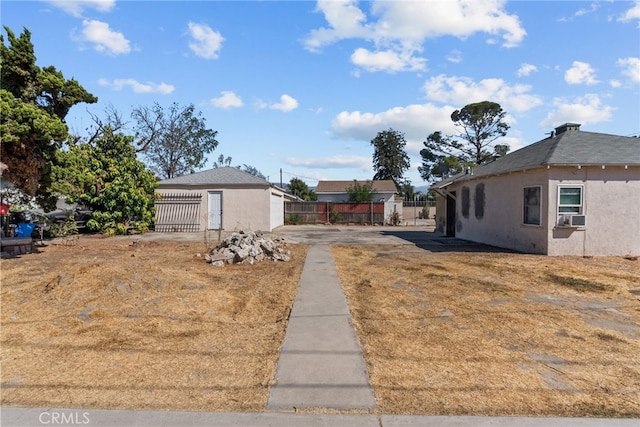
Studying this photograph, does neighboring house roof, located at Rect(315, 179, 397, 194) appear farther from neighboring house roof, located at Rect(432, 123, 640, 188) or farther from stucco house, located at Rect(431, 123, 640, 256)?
stucco house, located at Rect(431, 123, 640, 256)

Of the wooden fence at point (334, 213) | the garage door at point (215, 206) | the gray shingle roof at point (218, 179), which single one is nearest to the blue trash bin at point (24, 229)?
the gray shingle roof at point (218, 179)

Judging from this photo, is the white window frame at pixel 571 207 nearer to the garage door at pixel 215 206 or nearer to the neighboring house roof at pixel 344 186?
the garage door at pixel 215 206

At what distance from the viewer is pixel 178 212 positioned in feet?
70.3

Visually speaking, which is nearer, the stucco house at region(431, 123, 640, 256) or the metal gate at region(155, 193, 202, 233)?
the stucco house at region(431, 123, 640, 256)

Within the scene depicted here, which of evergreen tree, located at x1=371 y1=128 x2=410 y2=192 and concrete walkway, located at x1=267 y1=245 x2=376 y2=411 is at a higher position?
evergreen tree, located at x1=371 y1=128 x2=410 y2=192

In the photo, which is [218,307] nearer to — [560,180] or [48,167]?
[48,167]

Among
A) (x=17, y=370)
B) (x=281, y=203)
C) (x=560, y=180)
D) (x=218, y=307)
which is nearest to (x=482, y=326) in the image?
(x=218, y=307)

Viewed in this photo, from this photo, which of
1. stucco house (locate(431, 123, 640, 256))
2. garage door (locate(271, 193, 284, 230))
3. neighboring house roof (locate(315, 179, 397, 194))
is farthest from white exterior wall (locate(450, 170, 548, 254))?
neighboring house roof (locate(315, 179, 397, 194))

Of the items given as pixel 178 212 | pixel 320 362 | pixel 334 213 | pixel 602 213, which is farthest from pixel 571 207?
pixel 334 213

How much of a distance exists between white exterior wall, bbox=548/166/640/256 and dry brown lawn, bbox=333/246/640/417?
245 centimetres

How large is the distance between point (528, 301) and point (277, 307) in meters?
4.16

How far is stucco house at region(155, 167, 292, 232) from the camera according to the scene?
2109cm

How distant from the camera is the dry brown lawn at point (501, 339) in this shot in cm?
315

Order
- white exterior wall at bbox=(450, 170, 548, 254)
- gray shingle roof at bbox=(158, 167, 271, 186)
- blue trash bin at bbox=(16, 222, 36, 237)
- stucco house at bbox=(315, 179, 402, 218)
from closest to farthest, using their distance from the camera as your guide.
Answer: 1. white exterior wall at bbox=(450, 170, 548, 254)
2. blue trash bin at bbox=(16, 222, 36, 237)
3. gray shingle roof at bbox=(158, 167, 271, 186)
4. stucco house at bbox=(315, 179, 402, 218)
